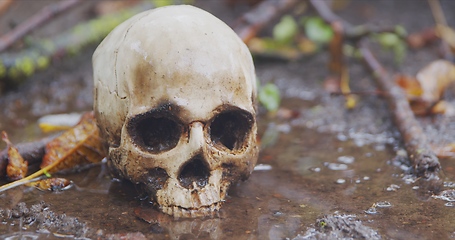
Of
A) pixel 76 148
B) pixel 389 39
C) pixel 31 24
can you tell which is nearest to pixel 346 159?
pixel 76 148

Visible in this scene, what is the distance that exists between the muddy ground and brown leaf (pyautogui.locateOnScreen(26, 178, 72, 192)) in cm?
4

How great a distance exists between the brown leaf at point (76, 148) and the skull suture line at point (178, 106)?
45cm

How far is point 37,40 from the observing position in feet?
15.4

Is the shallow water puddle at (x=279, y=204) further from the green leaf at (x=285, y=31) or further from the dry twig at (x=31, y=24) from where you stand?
the green leaf at (x=285, y=31)

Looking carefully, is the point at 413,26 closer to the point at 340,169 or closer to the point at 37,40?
the point at 340,169

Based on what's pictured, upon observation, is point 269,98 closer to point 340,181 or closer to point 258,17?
point 258,17

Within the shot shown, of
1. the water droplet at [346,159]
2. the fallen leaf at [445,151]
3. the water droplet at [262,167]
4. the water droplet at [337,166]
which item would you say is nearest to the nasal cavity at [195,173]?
the water droplet at [262,167]

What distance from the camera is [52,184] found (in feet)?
8.52

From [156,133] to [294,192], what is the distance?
75 cm

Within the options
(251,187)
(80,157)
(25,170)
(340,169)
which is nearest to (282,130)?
(340,169)

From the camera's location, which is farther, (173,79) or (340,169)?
(340,169)

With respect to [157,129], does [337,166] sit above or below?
below

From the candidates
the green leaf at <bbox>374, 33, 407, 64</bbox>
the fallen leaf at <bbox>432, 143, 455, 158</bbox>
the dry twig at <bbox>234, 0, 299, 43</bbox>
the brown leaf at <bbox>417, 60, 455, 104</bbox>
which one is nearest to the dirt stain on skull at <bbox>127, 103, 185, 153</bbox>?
the fallen leaf at <bbox>432, 143, 455, 158</bbox>

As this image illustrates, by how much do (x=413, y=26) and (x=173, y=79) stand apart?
459cm
